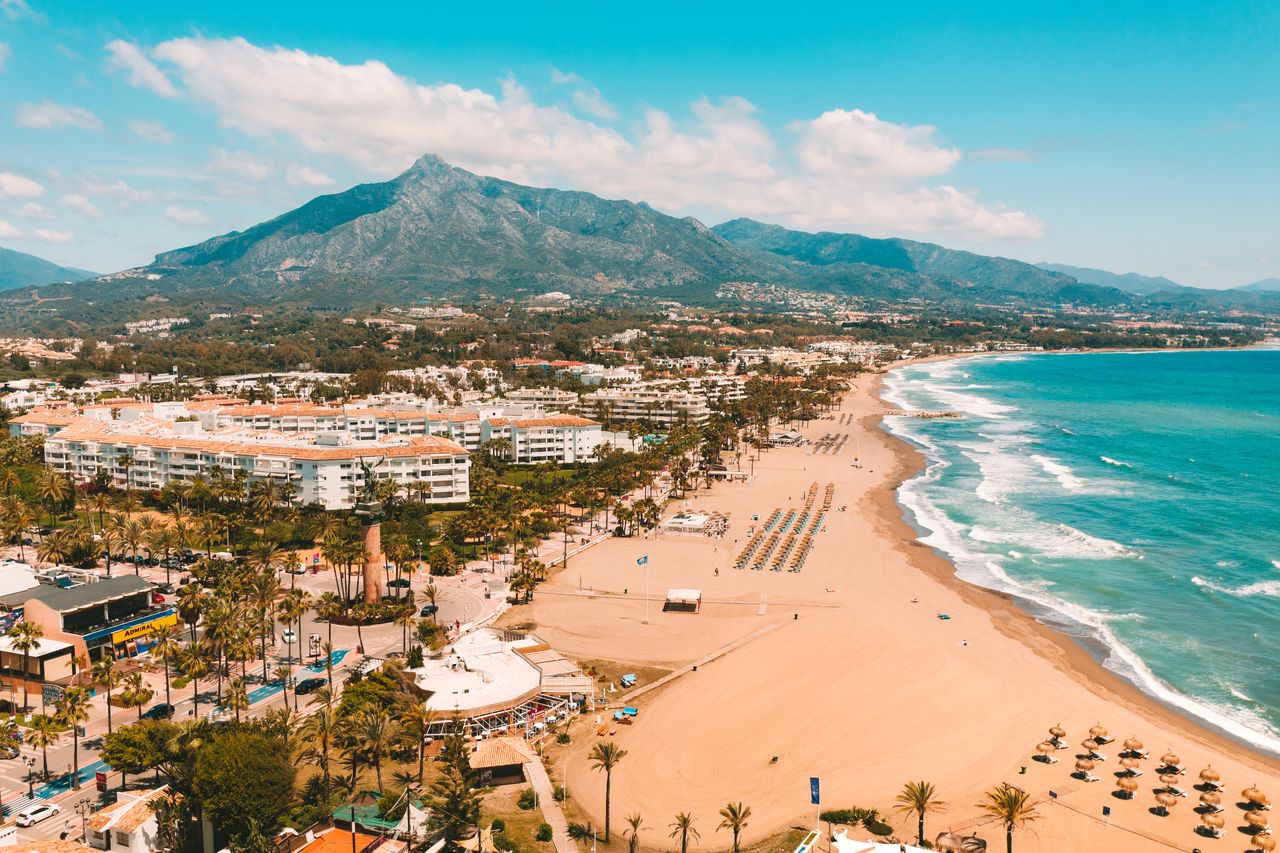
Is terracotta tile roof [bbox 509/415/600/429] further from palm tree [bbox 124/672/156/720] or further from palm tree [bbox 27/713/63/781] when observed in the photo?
palm tree [bbox 27/713/63/781]

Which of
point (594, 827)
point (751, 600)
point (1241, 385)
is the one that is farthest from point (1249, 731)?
point (1241, 385)

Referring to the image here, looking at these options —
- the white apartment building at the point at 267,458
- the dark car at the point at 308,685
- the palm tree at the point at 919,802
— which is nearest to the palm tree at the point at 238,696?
the dark car at the point at 308,685

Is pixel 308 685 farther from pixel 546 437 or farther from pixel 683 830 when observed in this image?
pixel 546 437

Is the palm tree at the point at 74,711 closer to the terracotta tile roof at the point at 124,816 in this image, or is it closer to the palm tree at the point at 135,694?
the palm tree at the point at 135,694

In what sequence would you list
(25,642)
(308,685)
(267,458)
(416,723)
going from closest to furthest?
(416,723), (25,642), (308,685), (267,458)

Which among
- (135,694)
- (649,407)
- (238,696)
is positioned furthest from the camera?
(649,407)

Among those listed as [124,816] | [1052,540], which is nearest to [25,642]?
[124,816]

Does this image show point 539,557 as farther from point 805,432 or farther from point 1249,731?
point 805,432

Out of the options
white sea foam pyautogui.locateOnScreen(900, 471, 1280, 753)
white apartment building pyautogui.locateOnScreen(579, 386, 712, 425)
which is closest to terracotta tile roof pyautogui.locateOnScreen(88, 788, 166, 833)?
white sea foam pyautogui.locateOnScreen(900, 471, 1280, 753)
